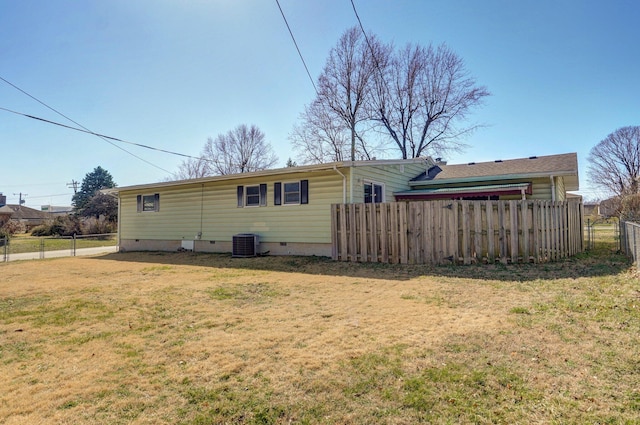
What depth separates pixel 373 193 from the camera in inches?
466

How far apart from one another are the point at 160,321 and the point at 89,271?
6638 mm

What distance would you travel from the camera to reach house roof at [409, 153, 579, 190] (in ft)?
39.9

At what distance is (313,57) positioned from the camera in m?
10.5

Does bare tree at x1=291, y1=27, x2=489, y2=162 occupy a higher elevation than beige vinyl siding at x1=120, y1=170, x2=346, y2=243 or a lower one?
higher

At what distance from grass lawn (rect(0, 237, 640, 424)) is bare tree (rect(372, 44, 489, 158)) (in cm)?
1957

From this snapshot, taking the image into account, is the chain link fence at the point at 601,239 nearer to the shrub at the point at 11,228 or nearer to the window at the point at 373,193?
the window at the point at 373,193

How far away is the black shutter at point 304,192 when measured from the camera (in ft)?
37.3

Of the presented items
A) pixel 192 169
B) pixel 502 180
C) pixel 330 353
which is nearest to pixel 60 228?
pixel 192 169

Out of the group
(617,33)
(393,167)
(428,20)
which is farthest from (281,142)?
(617,33)

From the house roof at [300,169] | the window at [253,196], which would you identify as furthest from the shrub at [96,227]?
the window at [253,196]

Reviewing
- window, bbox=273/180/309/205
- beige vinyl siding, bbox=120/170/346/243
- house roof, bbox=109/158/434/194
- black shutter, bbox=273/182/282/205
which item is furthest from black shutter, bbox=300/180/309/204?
black shutter, bbox=273/182/282/205

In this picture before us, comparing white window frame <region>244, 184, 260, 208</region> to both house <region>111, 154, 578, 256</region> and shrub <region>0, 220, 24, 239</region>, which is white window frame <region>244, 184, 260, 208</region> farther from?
shrub <region>0, 220, 24, 239</region>

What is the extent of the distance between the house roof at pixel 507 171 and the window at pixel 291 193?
203 inches

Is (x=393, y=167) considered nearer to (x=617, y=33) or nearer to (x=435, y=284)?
(x=435, y=284)
